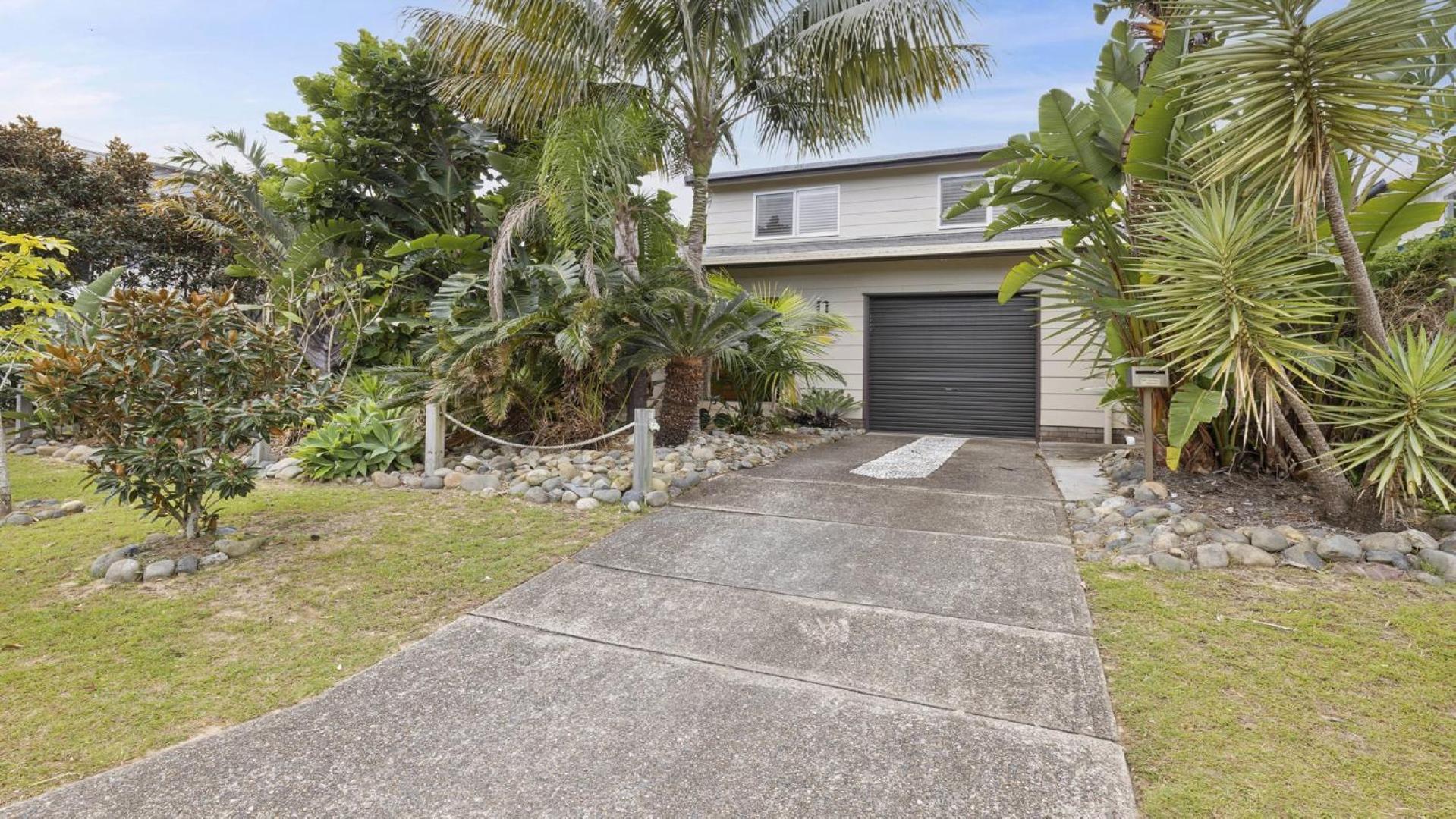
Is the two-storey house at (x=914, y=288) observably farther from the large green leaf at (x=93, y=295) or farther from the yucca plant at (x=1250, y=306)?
the large green leaf at (x=93, y=295)

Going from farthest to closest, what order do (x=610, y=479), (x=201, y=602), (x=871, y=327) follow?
(x=871, y=327) < (x=610, y=479) < (x=201, y=602)

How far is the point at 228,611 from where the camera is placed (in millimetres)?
3424

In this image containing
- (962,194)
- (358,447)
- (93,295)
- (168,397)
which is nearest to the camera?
(168,397)

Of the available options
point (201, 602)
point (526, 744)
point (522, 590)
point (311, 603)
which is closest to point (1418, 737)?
point (526, 744)

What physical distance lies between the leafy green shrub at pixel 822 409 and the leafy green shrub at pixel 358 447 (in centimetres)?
600

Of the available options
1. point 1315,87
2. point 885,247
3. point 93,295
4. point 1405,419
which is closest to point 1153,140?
point 1315,87

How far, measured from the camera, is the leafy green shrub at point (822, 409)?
10953 millimetres

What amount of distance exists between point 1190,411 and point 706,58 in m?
5.91

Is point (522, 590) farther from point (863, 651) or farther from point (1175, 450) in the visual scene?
point (1175, 450)

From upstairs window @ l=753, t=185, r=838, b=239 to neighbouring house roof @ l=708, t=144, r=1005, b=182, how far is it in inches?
14.8

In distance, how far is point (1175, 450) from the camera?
4.72m

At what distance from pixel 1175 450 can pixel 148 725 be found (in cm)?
583

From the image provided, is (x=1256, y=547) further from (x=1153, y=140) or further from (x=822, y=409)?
(x=822, y=409)

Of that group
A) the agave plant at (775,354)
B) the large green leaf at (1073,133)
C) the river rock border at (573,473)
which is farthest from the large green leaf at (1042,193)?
the river rock border at (573,473)
